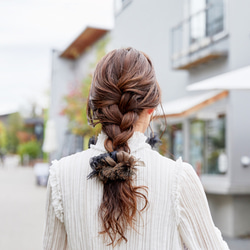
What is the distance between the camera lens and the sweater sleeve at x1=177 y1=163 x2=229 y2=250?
1235mm

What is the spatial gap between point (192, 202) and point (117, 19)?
14018 millimetres

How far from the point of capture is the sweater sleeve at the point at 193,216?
1.24m

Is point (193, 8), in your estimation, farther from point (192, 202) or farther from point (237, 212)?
point (192, 202)

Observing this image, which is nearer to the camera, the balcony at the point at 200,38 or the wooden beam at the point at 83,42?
the balcony at the point at 200,38

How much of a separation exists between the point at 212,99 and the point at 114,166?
655 centimetres

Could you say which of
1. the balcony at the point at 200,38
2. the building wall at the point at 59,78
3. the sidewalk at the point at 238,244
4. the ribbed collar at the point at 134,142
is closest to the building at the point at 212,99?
the balcony at the point at 200,38

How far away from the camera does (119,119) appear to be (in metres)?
1.29

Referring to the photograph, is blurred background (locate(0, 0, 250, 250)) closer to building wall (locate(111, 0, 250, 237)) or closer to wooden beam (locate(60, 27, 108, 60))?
building wall (locate(111, 0, 250, 237))

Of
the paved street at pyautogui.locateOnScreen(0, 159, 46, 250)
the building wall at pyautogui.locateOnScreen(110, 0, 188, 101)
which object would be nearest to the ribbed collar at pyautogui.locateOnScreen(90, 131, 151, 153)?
the paved street at pyautogui.locateOnScreen(0, 159, 46, 250)

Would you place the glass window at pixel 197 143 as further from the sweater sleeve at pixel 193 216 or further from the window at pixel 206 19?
the sweater sleeve at pixel 193 216

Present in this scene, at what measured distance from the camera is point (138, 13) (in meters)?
12.8

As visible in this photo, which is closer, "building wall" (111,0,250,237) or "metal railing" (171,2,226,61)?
"building wall" (111,0,250,237)

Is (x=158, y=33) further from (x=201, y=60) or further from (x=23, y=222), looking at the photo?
(x=23, y=222)

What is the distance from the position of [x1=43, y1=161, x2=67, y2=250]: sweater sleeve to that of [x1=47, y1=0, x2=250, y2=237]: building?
4.13 m
